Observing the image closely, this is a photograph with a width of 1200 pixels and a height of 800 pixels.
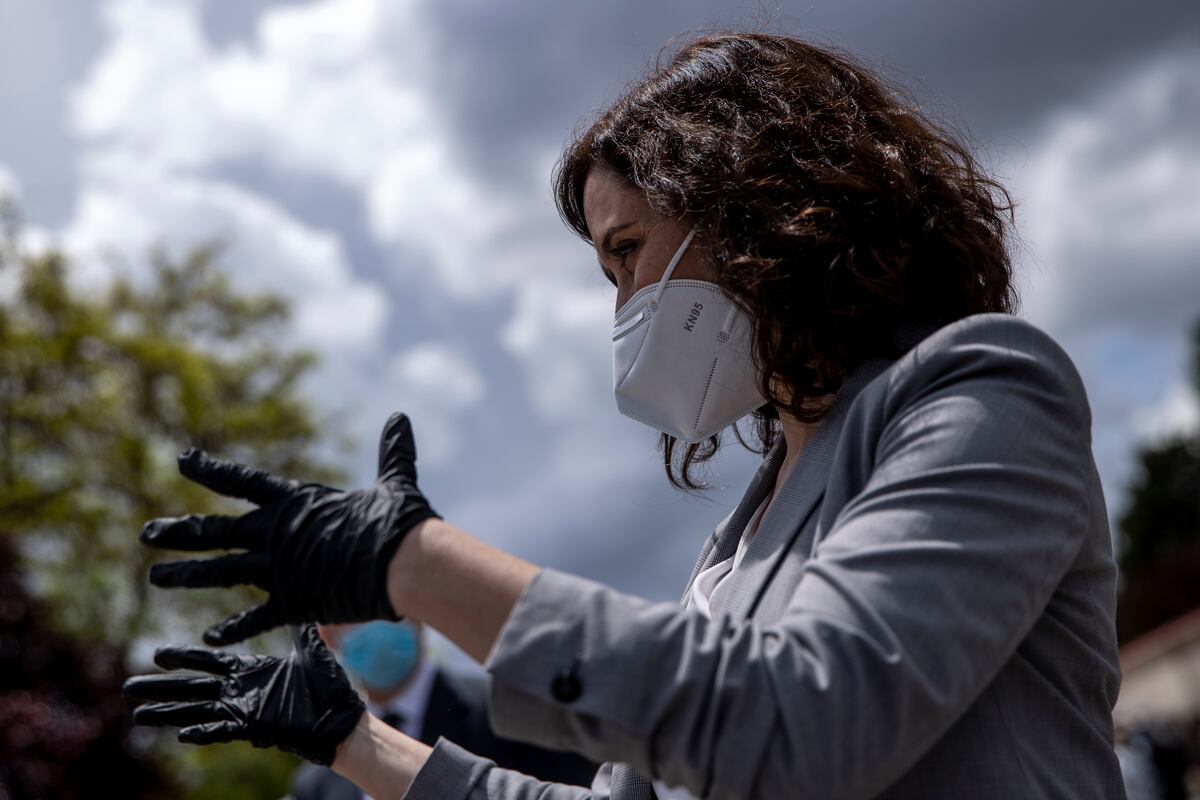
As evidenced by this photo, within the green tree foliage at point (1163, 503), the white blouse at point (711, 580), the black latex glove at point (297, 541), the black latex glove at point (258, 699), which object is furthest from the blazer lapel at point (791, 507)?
the green tree foliage at point (1163, 503)

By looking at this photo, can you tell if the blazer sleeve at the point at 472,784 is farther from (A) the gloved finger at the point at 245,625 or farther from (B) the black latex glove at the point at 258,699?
(A) the gloved finger at the point at 245,625

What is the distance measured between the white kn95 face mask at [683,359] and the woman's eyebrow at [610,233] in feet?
0.41

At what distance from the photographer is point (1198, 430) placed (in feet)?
175

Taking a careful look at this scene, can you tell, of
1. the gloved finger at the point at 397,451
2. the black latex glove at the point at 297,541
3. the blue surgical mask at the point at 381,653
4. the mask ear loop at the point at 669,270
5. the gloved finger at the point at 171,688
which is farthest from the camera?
the blue surgical mask at the point at 381,653

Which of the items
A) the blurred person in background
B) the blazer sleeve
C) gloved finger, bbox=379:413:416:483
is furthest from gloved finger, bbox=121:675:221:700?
the blurred person in background

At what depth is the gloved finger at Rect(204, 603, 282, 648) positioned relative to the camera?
5.31ft

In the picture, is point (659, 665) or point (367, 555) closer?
point (659, 665)

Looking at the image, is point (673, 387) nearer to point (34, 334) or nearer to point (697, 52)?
point (697, 52)

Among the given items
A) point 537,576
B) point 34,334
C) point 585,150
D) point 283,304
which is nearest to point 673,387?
point 585,150

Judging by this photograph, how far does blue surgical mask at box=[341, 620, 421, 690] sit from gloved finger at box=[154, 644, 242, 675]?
343cm

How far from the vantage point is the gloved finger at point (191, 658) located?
2.15 metres

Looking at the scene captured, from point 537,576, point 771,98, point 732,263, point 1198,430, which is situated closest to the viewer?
point 537,576

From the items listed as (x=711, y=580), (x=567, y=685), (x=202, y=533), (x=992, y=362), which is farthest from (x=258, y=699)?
(x=992, y=362)

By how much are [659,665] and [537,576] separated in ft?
0.66
